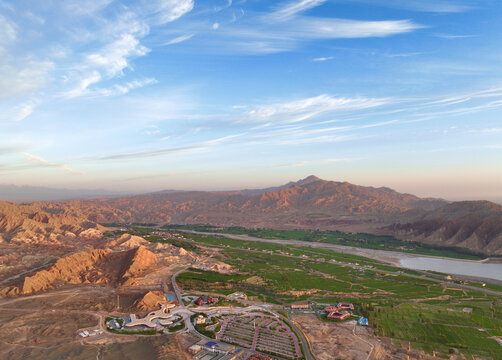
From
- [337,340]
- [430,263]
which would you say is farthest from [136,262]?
[430,263]

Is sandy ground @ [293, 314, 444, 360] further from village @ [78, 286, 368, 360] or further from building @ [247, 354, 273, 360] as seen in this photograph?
building @ [247, 354, 273, 360]

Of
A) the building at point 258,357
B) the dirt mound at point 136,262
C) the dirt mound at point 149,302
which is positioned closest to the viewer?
the building at point 258,357

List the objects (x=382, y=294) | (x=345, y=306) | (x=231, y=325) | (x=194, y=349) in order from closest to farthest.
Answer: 1. (x=194, y=349)
2. (x=231, y=325)
3. (x=345, y=306)
4. (x=382, y=294)

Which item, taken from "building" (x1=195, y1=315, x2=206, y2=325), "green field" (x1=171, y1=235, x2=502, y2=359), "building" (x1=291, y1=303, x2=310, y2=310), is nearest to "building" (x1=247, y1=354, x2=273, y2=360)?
"building" (x1=195, y1=315, x2=206, y2=325)

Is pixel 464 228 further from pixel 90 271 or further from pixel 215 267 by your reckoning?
pixel 90 271

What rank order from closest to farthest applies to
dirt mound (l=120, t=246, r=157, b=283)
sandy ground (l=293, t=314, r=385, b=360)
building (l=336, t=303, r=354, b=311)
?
sandy ground (l=293, t=314, r=385, b=360)
building (l=336, t=303, r=354, b=311)
dirt mound (l=120, t=246, r=157, b=283)

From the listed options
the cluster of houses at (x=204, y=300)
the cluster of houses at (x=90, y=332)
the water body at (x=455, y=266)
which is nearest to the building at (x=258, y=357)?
the cluster of houses at (x=204, y=300)

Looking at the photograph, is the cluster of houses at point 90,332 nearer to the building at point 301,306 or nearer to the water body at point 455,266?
the building at point 301,306
